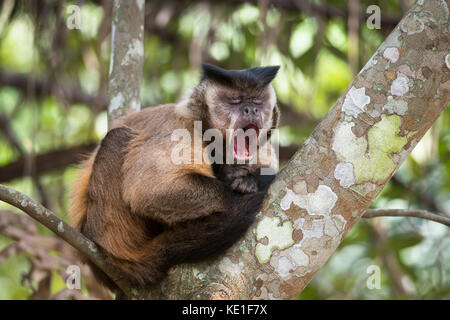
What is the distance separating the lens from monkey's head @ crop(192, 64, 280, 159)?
3908 mm

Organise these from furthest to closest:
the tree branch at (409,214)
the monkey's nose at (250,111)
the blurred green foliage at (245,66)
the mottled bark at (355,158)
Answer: the blurred green foliage at (245,66) < the monkey's nose at (250,111) < the tree branch at (409,214) < the mottled bark at (355,158)

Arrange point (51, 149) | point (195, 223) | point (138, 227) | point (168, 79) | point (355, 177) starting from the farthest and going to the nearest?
point (168, 79)
point (51, 149)
point (138, 227)
point (195, 223)
point (355, 177)

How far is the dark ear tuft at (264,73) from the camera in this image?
391 cm

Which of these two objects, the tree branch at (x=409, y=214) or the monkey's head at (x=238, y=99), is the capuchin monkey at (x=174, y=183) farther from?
the tree branch at (x=409, y=214)

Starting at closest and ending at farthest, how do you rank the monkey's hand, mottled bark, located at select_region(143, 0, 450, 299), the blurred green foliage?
mottled bark, located at select_region(143, 0, 450, 299) < the monkey's hand < the blurred green foliage

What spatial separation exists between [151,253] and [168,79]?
4794 mm

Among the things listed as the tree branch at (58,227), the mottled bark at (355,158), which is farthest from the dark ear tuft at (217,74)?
the tree branch at (58,227)

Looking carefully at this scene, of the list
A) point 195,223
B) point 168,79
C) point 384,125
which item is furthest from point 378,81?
point 168,79

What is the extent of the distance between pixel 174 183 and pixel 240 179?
1.41 feet

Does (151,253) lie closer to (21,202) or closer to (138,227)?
(138,227)

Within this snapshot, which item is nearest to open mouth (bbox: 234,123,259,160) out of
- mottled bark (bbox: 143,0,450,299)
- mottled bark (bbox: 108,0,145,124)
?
mottled bark (bbox: 108,0,145,124)

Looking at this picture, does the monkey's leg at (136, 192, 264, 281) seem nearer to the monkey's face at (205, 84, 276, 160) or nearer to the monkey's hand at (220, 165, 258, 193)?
the monkey's hand at (220, 165, 258, 193)

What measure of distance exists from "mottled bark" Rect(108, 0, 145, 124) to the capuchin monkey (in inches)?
9.8

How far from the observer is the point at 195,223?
11.2 feet
